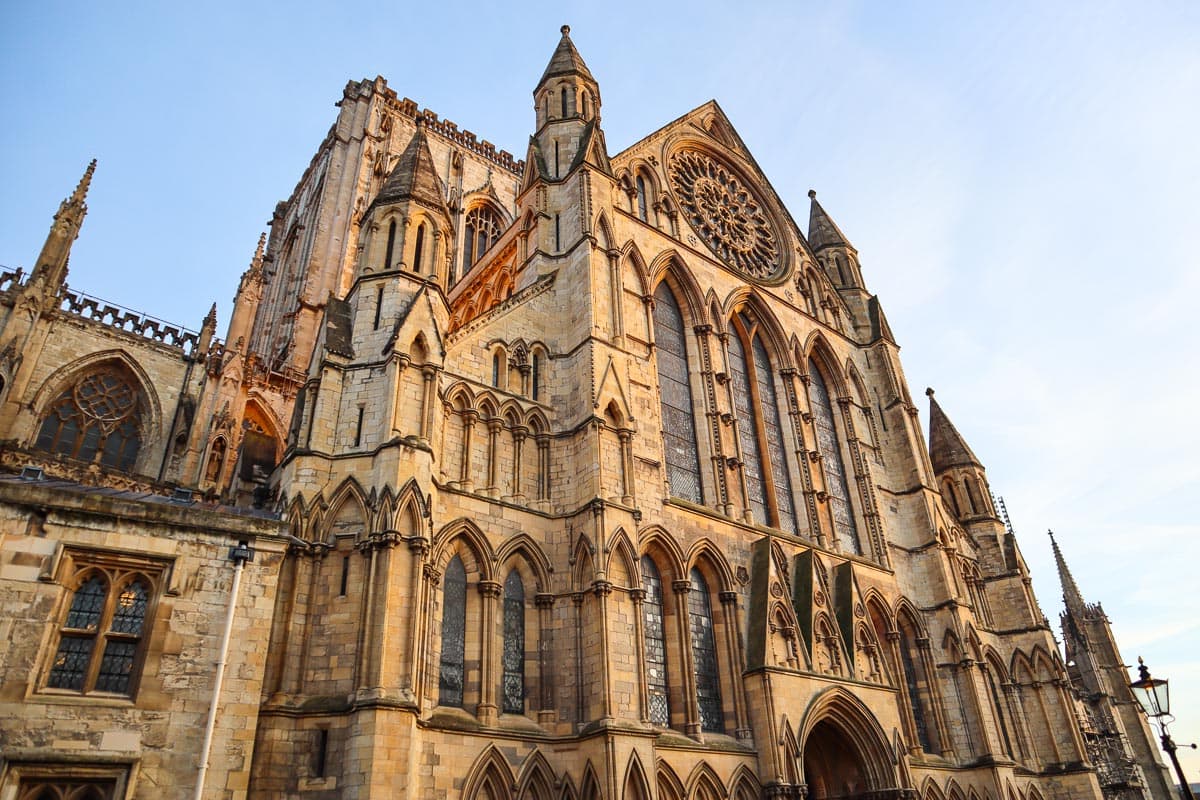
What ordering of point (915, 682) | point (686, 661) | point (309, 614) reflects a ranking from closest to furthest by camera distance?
point (309, 614)
point (686, 661)
point (915, 682)

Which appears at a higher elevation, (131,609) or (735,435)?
(735,435)

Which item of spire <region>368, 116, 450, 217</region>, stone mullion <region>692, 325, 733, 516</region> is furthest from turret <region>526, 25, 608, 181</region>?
stone mullion <region>692, 325, 733, 516</region>

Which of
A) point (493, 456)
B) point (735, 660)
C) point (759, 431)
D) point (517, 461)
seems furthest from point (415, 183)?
point (735, 660)

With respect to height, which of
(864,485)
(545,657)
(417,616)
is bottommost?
(545,657)

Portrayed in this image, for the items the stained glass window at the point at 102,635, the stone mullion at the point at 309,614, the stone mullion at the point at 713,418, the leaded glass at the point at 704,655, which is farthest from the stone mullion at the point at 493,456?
the stained glass window at the point at 102,635

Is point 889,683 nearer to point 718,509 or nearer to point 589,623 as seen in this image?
point 718,509

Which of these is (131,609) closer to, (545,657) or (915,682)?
(545,657)

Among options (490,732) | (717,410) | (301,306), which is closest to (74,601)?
(490,732)

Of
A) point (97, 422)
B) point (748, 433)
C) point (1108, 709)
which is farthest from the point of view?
point (1108, 709)

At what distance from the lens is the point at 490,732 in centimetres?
1231

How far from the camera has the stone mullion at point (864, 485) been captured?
2133 centimetres

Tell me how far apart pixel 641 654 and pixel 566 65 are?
55.2ft

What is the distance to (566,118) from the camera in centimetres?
2166

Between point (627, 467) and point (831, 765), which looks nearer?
point (627, 467)
